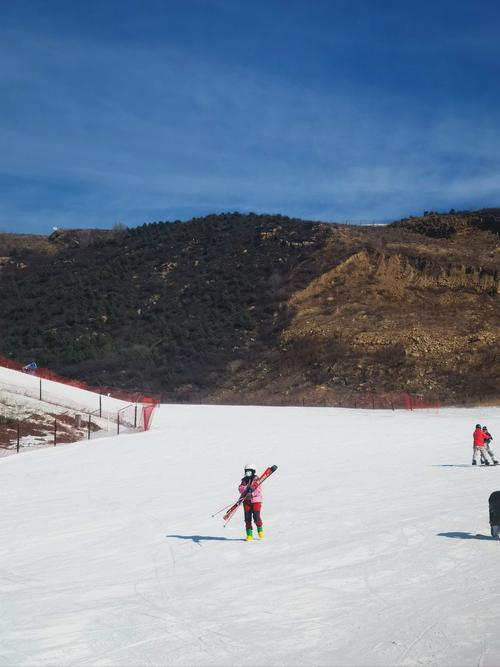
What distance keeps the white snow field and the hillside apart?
34.3m

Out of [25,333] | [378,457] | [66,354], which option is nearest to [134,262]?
[25,333]

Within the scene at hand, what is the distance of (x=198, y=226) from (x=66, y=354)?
40561 mm

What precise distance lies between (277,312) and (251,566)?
65045 millimetres

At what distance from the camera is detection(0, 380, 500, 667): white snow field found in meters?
8.21

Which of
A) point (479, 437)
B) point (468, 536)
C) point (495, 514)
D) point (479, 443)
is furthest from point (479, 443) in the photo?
point (495, 514)

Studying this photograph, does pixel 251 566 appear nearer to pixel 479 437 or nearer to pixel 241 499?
pixel 241 499

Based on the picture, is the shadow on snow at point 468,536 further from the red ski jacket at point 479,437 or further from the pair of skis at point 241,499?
the red ski jacket at point 479,437

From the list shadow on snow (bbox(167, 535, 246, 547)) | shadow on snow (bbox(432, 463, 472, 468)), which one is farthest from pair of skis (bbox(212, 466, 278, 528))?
shadow on snow (bbox(432, 463, 472, 468))

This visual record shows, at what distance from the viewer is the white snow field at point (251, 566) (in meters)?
8.21

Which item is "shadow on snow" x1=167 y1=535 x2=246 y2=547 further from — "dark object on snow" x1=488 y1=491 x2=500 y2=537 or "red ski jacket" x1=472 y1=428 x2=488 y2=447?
"red ski jacket" x1=472 y1=428 x2=488 y2=447

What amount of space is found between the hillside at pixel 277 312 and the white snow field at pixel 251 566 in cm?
3434

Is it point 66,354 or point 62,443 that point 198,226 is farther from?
point 62,443

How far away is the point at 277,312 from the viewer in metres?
76.7

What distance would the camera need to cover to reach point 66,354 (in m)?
74.9
